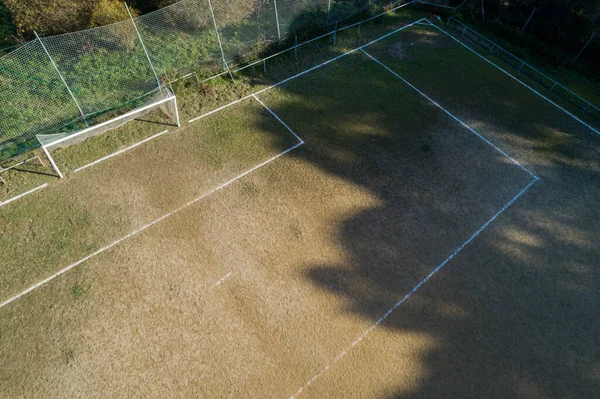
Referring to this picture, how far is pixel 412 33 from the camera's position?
70.1ft

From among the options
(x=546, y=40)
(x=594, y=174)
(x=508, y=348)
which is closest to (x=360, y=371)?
(x=508, y=348)

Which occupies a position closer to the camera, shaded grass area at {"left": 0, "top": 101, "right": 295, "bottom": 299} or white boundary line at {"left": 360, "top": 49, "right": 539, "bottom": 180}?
shaded grass area at {"left": 0, "top": 101, "right": 295, "bottom": 299}

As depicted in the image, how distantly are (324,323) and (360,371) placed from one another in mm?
1566

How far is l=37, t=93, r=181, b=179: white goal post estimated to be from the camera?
12.9 meters

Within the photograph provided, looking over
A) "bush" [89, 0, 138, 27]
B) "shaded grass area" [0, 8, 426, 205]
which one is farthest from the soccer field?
"bush" [89, 0, 138, 27]

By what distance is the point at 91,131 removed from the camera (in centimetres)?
1391

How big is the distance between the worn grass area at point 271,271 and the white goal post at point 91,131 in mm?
1415

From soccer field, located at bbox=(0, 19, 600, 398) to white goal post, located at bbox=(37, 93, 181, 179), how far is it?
2.84 ft

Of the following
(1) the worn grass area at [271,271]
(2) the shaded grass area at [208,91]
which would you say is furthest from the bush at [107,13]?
(1) the worn grass area at [271,271]

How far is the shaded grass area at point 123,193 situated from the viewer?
1177 centimetres

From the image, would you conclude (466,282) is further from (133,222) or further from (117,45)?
(117,45)

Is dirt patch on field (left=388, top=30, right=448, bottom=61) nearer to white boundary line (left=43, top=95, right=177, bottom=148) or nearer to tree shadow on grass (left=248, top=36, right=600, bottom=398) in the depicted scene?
tree shadow on grass (left=248, top=36, right=600, bottom=398)

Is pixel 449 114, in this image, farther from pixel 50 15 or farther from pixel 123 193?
pixel 50 15

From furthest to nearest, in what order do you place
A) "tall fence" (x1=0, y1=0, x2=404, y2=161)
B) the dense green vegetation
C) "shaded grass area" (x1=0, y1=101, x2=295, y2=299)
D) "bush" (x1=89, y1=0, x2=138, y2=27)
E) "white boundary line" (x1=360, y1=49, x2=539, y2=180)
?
the dense green vegetation, "bush" (x1=89, y1=0, x2=138, y2=27), "white boundary line" (x1=360, y1=49, x2=539, y2=180), "tall fence" (x1=0, y1=0, x2=404, y2=161), "shaded grass area" (x1=0, y1=101, x2=295, y2=299)
